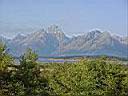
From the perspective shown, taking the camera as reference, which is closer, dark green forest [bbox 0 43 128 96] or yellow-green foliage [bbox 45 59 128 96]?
dark green forest [bbox 0 43 128 96]

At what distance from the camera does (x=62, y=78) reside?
37625mm

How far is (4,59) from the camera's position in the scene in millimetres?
32000

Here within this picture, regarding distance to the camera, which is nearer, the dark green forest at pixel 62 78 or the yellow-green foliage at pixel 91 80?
the dark green forest at pixel 62 78

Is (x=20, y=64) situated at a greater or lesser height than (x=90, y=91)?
greater

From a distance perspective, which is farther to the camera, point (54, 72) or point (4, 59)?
point (54, 72)

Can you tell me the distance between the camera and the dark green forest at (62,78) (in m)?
32.7

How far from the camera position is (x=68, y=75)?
37.3 metres

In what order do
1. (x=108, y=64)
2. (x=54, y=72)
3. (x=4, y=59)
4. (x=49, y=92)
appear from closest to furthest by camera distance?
(x=4, y=59)
(x=49, y=92)
(x=108, y=64)
(x=54, y=72)

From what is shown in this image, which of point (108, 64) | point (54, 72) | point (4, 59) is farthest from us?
point (54, 72)

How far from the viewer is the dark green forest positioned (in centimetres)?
3269

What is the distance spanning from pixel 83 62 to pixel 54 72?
5.24m

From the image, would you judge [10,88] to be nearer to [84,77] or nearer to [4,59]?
[4,59]

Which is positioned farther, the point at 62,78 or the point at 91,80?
the point at 62,78

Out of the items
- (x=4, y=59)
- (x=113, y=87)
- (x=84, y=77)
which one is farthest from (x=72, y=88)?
(x=4, y=59)
